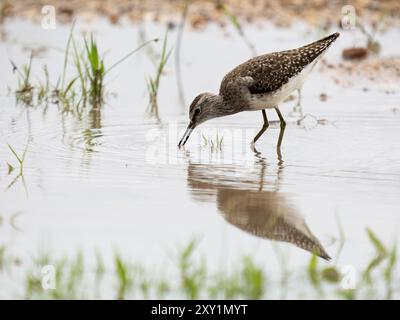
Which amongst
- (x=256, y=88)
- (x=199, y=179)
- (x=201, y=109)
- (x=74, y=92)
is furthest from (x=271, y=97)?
(x=74, y=92)

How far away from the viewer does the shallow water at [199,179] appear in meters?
5.89

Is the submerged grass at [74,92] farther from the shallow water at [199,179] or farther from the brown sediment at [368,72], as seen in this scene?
the brown sediment at [368,72]

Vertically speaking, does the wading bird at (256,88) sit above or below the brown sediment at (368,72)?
below

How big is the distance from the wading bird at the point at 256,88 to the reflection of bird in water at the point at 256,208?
1.72 metres

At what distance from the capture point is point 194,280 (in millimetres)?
5008

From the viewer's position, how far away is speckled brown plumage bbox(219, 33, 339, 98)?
9.38m

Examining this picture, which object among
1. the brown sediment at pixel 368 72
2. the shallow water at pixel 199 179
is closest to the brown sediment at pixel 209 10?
the brown sediment at pixel 368 72

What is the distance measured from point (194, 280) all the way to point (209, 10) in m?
12.0

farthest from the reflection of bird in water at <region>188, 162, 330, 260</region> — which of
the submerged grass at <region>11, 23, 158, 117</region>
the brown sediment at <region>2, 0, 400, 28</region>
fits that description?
the brown sediment at <region>2, 0, 400, 28</region>

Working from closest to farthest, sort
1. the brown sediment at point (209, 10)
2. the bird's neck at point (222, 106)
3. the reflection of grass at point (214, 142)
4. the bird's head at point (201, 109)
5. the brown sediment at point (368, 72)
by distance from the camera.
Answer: the reflection of grass at point (214, 142)
the bird's head at point (201, 109)
the bird's neck at point (222, 106)
the brown sediment at point (368, 72)
the brown sediment at point (209, 10)

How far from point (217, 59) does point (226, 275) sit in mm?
8280

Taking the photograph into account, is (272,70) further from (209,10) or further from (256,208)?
(209,10)

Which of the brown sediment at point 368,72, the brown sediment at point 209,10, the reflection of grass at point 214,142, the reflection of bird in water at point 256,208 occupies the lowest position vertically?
the reflection of bird in water at point 256,208

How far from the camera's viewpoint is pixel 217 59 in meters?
13.2
